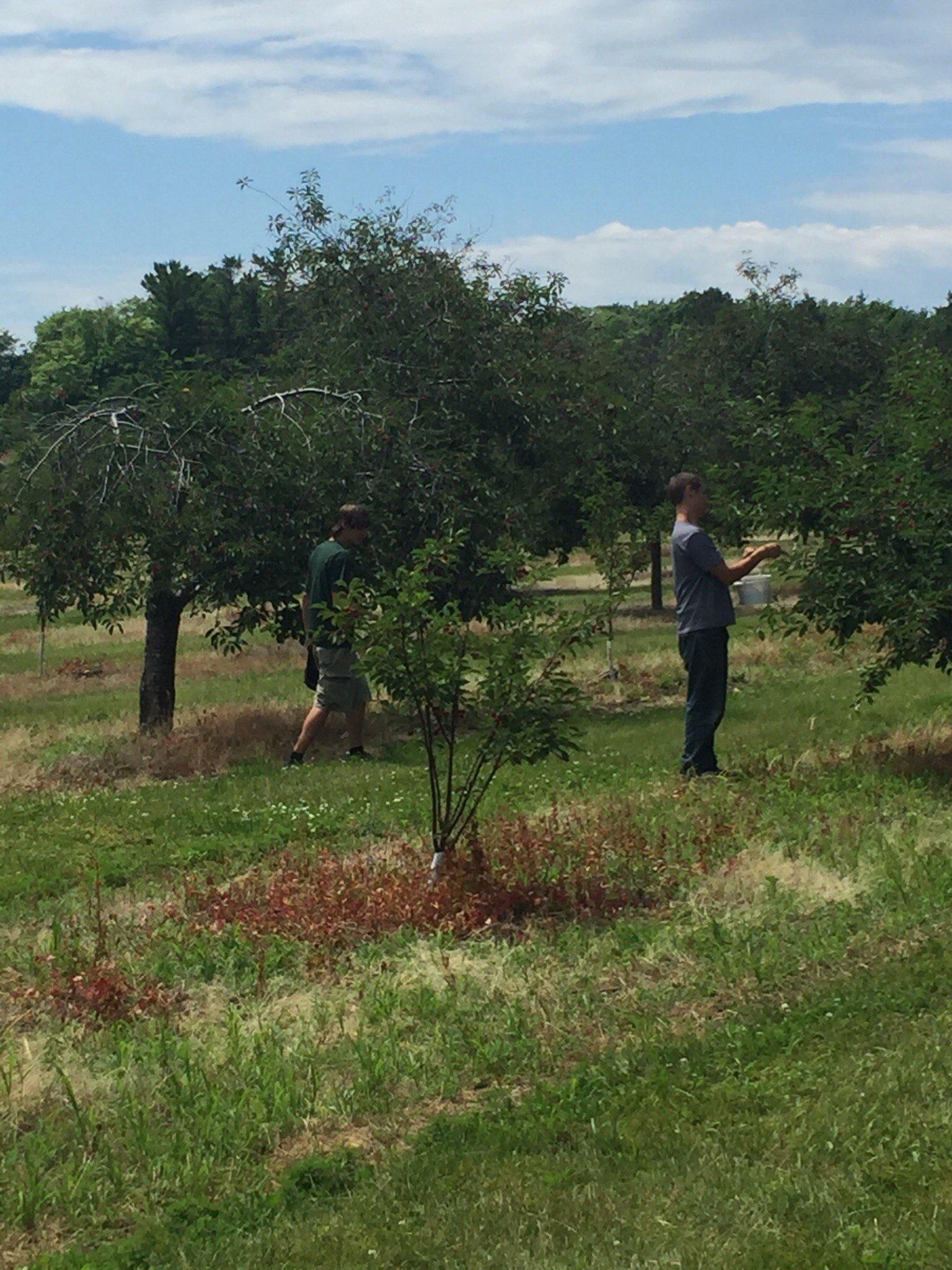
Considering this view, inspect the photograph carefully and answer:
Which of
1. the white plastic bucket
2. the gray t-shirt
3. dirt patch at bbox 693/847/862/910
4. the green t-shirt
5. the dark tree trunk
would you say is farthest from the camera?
the dark tree trunk

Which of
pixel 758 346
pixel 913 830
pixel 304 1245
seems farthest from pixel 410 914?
pixel 758 346

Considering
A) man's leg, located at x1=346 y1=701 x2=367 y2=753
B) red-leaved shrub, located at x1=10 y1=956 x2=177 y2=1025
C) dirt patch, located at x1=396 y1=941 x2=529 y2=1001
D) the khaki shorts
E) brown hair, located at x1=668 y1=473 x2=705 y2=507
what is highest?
brown hair, located at x1=668 y1=473 x2=705 y2=507

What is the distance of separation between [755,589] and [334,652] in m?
19.2

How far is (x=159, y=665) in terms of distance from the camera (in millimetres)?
17609

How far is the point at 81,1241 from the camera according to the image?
14.7 ft

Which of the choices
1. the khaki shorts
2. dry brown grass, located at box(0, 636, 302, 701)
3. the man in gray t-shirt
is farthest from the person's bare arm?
dry brown grass, located at box(0, 636, 302, 701)

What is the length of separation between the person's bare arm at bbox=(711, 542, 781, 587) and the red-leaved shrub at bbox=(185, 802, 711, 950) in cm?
185

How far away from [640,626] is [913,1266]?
30499 millimetres

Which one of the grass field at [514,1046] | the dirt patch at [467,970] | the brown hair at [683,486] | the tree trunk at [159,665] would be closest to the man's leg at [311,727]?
the grass field at [514,1046]

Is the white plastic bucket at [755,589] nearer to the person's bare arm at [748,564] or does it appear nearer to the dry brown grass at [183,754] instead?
the dry brown grass at [183,754]

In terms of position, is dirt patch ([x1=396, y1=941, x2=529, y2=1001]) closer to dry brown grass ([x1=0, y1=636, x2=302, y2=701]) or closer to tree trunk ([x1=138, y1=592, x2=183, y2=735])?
tree trunk ([x1=138, y1=592, x2=183, y2=735])

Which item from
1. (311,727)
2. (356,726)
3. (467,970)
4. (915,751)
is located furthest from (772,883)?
(356,726)

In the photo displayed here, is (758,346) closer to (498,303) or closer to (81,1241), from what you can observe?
(498,303)

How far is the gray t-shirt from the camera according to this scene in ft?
35.2
